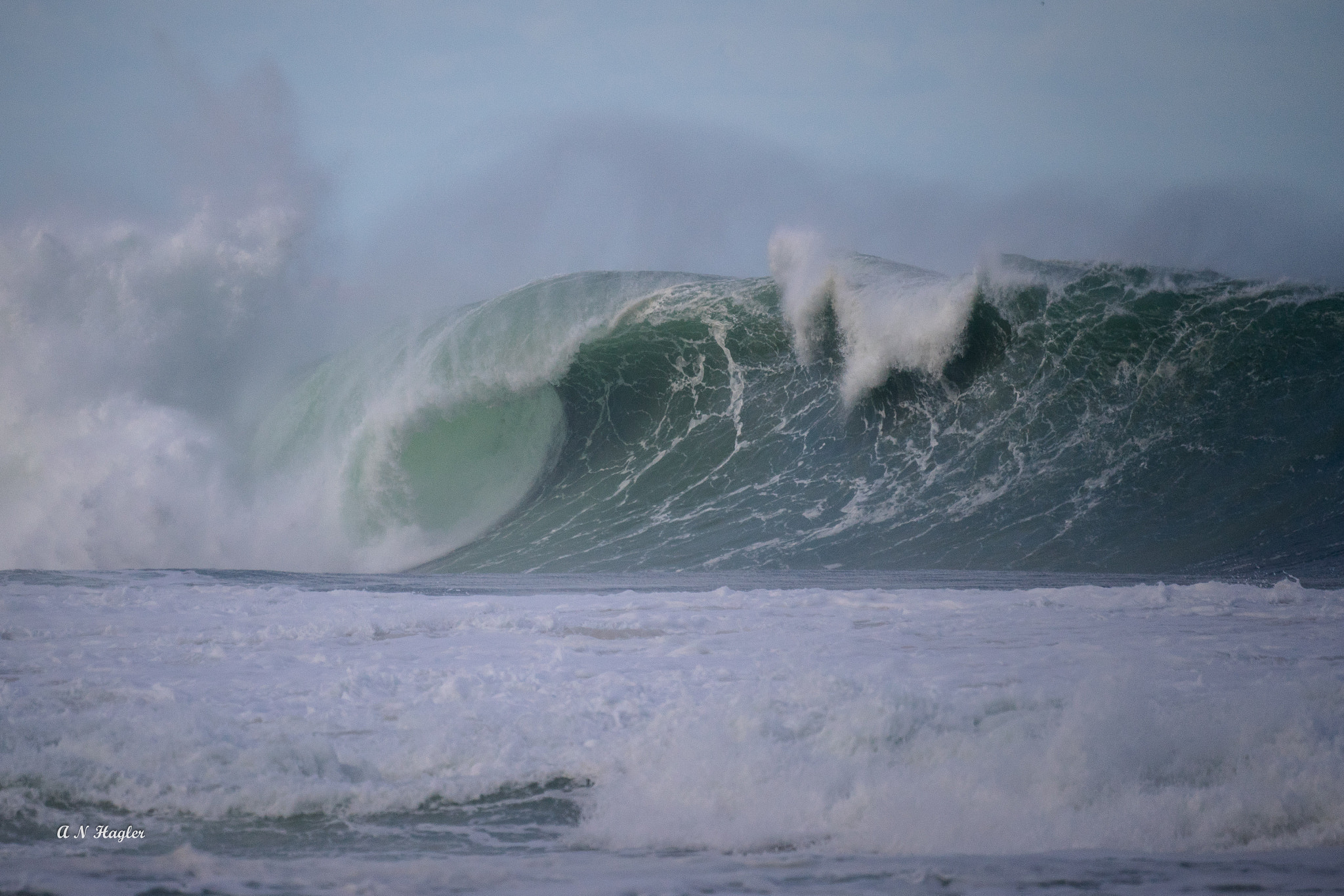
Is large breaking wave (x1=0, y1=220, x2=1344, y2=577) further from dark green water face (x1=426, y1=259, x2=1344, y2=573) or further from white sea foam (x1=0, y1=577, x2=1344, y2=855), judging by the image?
white sea foam (x1=0, y1=577, x2=1344, y2=855)

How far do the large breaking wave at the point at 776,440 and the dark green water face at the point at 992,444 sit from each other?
0.12ft

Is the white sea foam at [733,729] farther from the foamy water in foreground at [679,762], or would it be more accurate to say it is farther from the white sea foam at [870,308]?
the white sea foam at [870,308]

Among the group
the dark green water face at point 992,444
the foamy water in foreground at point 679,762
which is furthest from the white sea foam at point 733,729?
the dark green water face at point 992,444

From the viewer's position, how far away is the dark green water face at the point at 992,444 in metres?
10.1

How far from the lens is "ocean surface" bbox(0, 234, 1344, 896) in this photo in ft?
7.77

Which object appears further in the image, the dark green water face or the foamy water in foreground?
the dark green water face

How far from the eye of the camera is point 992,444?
38.9 ft

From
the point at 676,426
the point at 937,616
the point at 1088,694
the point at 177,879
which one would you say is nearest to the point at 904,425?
the point at 676,426

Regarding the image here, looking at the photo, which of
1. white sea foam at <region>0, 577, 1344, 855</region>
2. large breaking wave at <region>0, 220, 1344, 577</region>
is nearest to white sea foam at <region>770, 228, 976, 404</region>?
large breaking wave at <region>0, 220, 1344, 577</region>

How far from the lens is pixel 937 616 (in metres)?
6.01

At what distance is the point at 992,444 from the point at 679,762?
9.95m

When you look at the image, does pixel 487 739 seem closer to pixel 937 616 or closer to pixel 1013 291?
pixel 937 616

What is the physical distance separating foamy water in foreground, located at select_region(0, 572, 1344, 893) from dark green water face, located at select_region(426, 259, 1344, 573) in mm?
5144

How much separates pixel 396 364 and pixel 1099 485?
35.5 ft
